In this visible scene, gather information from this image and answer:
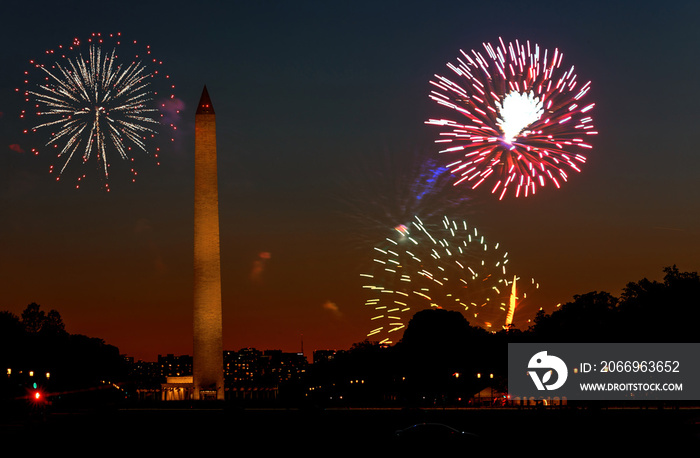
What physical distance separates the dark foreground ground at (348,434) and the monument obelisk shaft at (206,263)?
73.6 ft

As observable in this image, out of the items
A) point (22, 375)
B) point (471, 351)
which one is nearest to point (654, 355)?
point (471, 351)

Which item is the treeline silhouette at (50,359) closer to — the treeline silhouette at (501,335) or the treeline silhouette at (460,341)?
the treeline silhouette at (460,341)

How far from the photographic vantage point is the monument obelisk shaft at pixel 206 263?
7881 cm

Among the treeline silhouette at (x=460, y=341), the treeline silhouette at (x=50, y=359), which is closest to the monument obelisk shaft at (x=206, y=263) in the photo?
the treeline silhouette at (x=460, y=341)

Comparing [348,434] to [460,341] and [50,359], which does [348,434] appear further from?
[50,359]

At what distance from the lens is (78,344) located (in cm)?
Result: 14112

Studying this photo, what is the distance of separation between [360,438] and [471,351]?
2847 inches

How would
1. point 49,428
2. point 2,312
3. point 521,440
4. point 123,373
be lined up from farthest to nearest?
point 123,373 < point 2,312 < point 49,428 < point 521,440

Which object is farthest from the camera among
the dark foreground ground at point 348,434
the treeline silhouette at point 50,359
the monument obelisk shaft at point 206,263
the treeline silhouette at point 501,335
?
the treeline silhouette at point 50,359

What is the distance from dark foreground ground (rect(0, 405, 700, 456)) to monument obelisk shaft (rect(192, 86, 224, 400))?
22.4 metres

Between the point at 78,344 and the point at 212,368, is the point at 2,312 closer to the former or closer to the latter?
the point at 78,344

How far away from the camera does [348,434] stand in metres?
42.2

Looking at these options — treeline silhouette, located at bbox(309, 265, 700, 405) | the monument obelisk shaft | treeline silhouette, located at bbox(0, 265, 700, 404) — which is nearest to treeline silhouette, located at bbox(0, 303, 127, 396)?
treeline silhouette, located at bbox(0, 265, 700, 404)

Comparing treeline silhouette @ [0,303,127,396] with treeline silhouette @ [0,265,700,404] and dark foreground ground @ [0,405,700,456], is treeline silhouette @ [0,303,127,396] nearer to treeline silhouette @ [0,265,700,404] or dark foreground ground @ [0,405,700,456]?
treeline silhouette @ [0,265,700,404]
